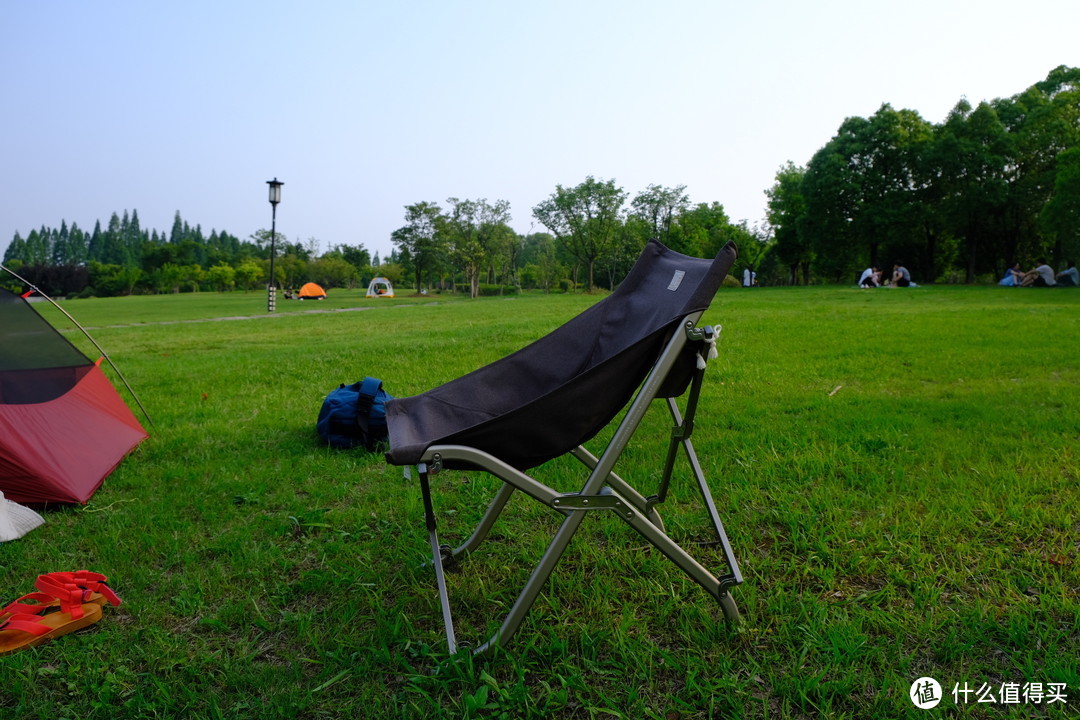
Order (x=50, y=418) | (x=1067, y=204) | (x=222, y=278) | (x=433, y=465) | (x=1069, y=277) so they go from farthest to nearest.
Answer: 1. (x=222, y=278)
2. (x=1069, y=277)
3. (x=1067, y=204)
4. (x=50, y=418)
5. (x=433, y=465)

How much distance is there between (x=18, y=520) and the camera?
3.12 meters

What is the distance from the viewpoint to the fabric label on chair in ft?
7.90

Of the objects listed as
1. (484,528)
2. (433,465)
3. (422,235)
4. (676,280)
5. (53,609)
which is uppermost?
(422,235)

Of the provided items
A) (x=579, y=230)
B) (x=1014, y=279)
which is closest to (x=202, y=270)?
(x=579, y=230)

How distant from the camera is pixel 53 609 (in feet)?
7.90

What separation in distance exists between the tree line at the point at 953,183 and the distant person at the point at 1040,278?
1.27 meters

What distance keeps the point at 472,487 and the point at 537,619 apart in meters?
1.31

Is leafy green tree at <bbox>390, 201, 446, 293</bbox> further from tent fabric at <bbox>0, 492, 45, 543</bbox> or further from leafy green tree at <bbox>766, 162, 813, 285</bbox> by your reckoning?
tent fabric at <bbox>0, 492, 45, 543</bbox>

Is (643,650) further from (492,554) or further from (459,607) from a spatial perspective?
(492,554)

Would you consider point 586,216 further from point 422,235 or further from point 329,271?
point 329,271

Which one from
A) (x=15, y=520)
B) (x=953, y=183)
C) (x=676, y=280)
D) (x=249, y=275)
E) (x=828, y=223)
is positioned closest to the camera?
(x=676, y=280)

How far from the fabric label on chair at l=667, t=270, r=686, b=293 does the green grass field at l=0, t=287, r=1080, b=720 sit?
1092 mm

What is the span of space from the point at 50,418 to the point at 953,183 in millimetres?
34180

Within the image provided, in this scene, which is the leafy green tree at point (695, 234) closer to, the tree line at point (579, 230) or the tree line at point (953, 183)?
the tree line at point (579, 230)
